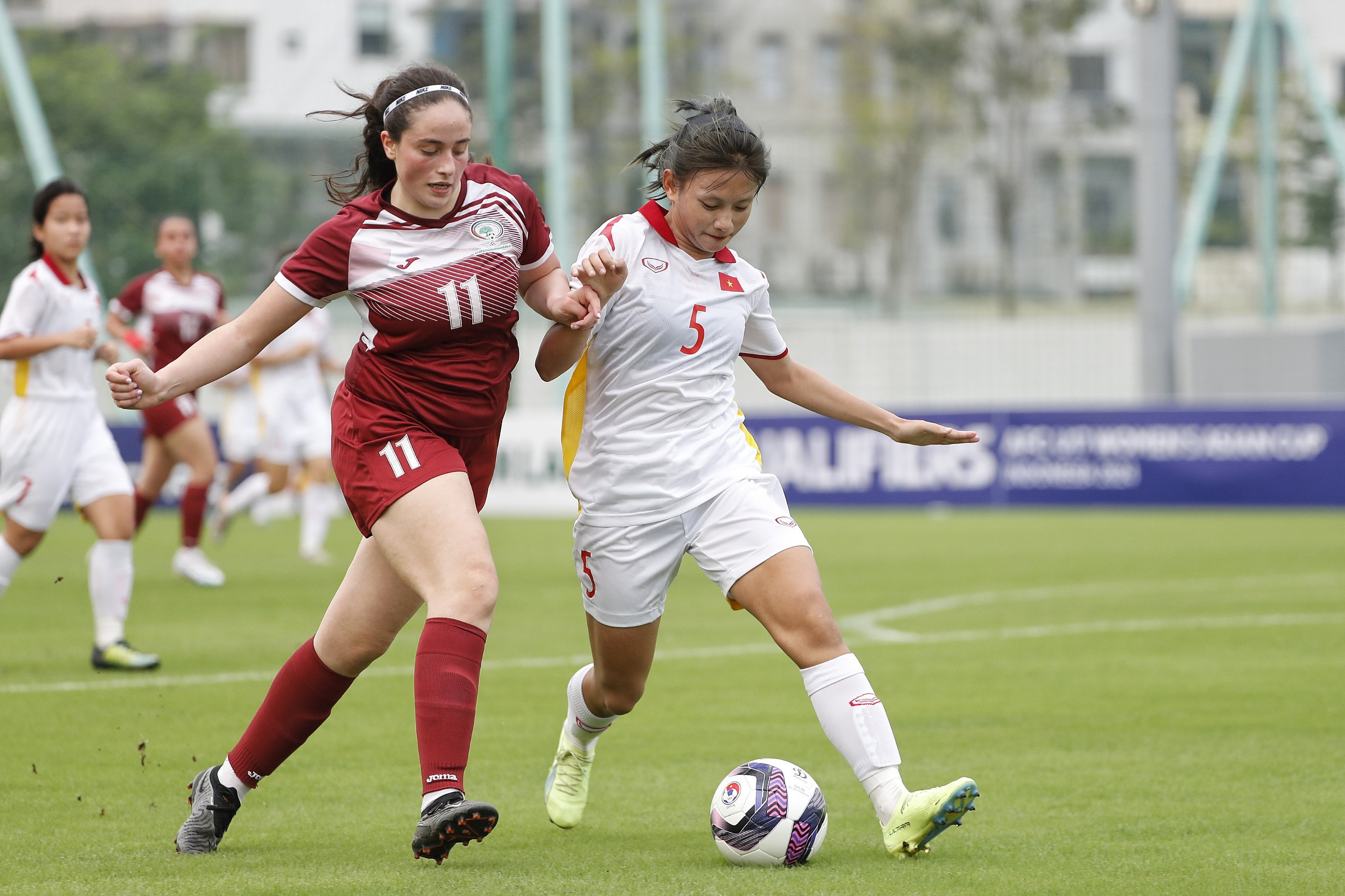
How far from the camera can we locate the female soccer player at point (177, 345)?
11352 millimetres

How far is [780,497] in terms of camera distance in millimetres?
5219

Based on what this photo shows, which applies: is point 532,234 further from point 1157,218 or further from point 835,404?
A: point 1157,218

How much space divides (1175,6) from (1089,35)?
8.43 m

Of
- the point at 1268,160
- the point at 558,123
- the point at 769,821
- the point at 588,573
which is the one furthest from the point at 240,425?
the point at 1268,160

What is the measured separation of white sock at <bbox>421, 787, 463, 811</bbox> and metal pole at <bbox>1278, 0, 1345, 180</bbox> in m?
24.4

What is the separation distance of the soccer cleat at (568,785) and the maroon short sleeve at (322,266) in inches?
66.6

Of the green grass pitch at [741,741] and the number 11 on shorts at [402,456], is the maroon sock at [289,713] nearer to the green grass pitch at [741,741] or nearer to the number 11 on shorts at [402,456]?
the green grass pitch at [741,741]

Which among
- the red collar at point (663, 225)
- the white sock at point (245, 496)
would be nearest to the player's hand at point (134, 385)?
the red collar at point (663, 225)

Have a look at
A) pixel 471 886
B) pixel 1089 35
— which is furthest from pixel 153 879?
pixel 1089 35

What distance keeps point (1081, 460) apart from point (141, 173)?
37.9 ft

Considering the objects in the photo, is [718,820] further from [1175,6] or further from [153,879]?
[1175,6]

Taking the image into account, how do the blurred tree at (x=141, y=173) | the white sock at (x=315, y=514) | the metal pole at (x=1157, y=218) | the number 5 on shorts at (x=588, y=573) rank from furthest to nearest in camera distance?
the blurred tree at (x=141, y=173) → the metal pole at (x=1157, y=218) → the white sock at (x=315, y=514) → the number 5 on shorts at (x=588, y=573)

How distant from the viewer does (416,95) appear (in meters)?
4.72

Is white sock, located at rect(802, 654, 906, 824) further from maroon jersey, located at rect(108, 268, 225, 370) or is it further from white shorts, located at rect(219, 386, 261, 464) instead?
white shorts, located at rect(219, 386, 261, 464)
